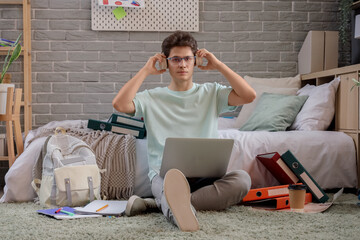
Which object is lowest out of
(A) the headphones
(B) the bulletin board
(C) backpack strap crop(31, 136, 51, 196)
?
(C) backpack strap crop(31, 136, 51, 196)

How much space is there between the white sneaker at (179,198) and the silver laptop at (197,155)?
23cm

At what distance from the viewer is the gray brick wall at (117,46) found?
141 inches

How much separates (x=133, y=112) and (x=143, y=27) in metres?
1.58

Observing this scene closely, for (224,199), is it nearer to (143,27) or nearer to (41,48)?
(143,27)

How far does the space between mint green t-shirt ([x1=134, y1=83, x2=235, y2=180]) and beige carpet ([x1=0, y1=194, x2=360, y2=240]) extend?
356 mm

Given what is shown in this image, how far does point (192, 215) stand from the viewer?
1.68 m

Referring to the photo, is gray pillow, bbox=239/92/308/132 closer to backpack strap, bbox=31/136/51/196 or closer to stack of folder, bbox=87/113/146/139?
stack of folder, bbox=87/113/146/139

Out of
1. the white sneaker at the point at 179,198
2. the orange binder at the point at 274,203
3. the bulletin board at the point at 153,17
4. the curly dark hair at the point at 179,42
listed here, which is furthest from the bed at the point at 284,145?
the bulletin board at the point at 153,17

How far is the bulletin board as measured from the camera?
3.55 meters

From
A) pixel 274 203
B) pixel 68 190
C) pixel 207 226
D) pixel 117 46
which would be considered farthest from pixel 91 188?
pixel 117 46

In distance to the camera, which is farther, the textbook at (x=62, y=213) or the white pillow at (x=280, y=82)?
the white pillow at (x=280, y=82)

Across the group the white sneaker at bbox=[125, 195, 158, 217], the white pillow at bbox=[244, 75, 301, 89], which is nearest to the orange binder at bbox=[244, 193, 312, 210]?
the white sneaker at bbox=[125, 195, 158, 217]

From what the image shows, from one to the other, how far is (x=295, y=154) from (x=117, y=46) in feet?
5.65

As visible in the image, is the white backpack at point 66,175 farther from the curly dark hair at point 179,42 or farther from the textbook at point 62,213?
the curly dark hair at point 179,42
